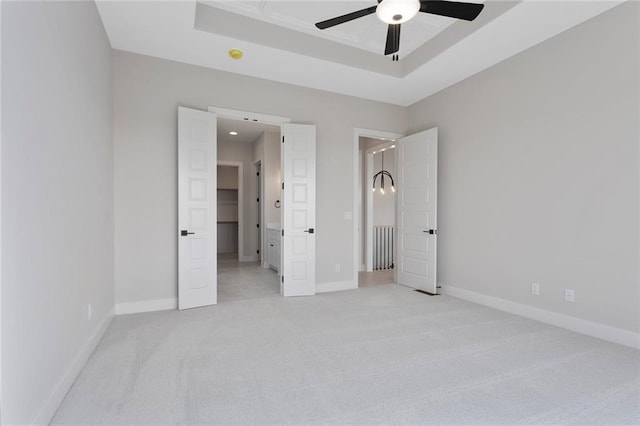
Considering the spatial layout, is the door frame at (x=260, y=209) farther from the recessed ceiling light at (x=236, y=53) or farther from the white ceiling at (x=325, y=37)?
the recessed ceiling light at (x=236, y=53)

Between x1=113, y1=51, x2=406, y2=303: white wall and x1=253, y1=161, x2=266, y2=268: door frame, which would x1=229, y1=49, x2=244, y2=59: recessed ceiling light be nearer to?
x1=113, y1=51, x2=406, y2=303: white wall

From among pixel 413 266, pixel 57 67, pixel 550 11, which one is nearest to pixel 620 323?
pixel 413 266

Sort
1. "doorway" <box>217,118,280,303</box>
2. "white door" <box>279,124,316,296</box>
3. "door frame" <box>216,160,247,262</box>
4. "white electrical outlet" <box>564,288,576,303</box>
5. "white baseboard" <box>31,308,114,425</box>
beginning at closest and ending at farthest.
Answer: "white baseboard" <box>31,308,114,425</box>, "white electrical outlet" <box>564,288,576,303</box>, "white door" <box>279,124,316,296</box>, "doorway" <box>217,118,280,303</box>, "door frame" <box>216,160,247,262</box>

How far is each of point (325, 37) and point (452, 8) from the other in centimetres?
178

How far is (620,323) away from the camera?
2.73 metres

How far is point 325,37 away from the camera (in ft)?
12.0

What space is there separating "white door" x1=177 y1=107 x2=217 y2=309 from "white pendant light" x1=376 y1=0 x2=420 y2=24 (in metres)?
2.39

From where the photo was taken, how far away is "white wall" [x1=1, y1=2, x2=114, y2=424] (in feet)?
4.42

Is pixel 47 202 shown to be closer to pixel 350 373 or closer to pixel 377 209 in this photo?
pixel 350 373

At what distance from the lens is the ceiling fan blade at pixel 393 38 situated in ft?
8.18

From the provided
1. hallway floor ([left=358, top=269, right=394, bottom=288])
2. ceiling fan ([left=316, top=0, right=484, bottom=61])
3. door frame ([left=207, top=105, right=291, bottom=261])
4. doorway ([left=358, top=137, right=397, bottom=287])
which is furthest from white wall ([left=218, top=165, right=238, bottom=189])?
ceiling fan ([left=316, top=0, right=484, bottom=61])

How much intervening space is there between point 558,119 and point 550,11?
999 mm

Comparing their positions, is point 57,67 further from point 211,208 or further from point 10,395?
point 211,208

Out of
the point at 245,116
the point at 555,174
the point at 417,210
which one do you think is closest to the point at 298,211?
the point at 245,116
